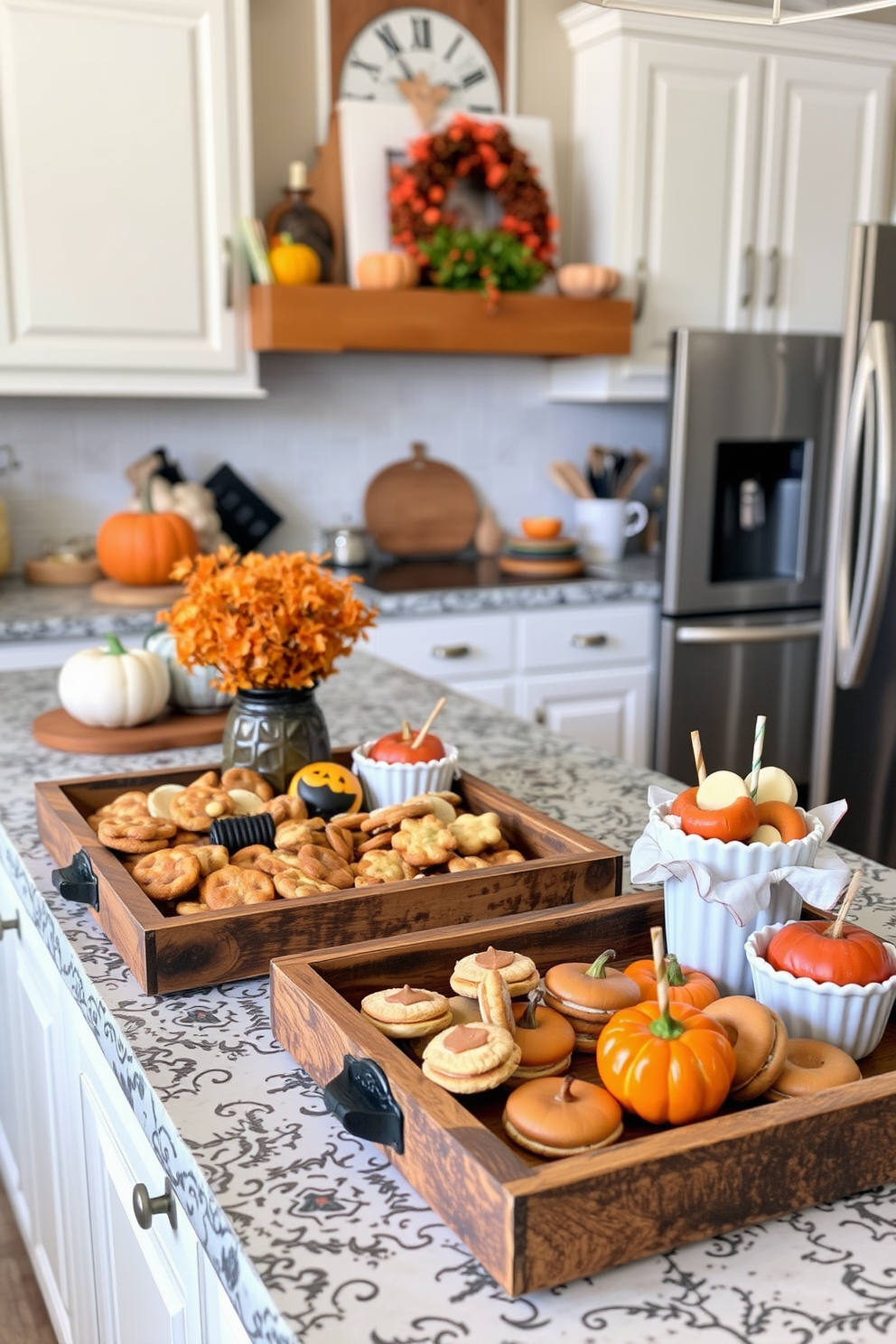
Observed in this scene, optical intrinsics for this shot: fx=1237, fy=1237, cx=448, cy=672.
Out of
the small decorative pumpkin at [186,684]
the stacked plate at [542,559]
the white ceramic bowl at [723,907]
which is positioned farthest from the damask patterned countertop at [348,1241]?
the stacked plate at [542,559]

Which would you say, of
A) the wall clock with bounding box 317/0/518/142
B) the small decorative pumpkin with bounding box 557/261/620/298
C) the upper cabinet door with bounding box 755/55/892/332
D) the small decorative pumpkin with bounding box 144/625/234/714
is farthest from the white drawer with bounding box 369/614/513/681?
the wall clock with bounding box 317/0/518/142

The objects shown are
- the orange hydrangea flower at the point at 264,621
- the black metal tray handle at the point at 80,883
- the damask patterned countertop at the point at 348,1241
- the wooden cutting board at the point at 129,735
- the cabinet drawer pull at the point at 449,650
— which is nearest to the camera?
the damask patterned countertop at the point at 348,1241

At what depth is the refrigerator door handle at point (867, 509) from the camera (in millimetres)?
2799

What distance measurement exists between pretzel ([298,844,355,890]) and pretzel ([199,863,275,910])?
37 millimetres

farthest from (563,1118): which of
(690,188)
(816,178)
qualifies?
(816,178)

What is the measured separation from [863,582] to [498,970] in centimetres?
220

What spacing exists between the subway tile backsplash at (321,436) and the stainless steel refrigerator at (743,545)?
2.40 feet

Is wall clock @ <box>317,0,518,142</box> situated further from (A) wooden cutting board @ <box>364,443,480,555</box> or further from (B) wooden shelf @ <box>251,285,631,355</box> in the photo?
(A) wooden cutting board @ <box>364,443,480,555</box>

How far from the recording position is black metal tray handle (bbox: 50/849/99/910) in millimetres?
1183

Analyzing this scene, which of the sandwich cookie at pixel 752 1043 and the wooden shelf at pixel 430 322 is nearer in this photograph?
the sandwich cookie at pixel 752 1043

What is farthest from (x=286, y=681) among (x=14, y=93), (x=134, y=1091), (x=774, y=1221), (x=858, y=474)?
(x=14, y=93)

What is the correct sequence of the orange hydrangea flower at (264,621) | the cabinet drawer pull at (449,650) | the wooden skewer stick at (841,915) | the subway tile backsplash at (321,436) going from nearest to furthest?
the wooden skewer stick at (841,915)
the orange hydrangea flower at (264,621)
the cabinet drawer pull at (449,650)
the subway tile backsplash at (321,436)

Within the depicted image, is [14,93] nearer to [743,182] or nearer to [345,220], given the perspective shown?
[345,220]

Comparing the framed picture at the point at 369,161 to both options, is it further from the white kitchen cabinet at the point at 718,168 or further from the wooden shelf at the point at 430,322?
the white kitchen cabinet at the point at 718,168
